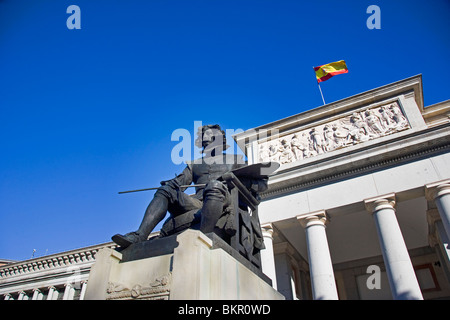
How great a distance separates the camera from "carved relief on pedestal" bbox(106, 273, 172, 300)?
103 inches

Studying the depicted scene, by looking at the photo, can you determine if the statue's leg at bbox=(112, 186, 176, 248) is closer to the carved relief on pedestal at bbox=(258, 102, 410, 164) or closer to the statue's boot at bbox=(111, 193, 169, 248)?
the statue's boot at bbox=(111, 193, 169, 248)

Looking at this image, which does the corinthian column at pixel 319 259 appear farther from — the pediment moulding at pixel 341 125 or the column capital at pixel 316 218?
the pediment moulding at pixel 341 125

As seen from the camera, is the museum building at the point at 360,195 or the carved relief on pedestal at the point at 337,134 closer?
the museum building at the point at 360,195

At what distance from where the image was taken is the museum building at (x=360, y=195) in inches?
Result: 477

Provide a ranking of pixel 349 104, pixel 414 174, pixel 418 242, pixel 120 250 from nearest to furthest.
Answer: pixel 120 250
pixel 414 174
pixel 349 104
pixel 418 242

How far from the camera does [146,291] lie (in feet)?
8.81

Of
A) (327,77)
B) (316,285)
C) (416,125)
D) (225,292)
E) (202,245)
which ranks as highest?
(327,77)

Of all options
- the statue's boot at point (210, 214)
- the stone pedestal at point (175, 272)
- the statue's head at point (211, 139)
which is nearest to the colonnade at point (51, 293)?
the statue's head at point (211, 139)

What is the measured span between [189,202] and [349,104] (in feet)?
45.1

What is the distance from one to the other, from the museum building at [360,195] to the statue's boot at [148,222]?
32.7 feet

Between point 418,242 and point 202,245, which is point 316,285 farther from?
point 202,245
